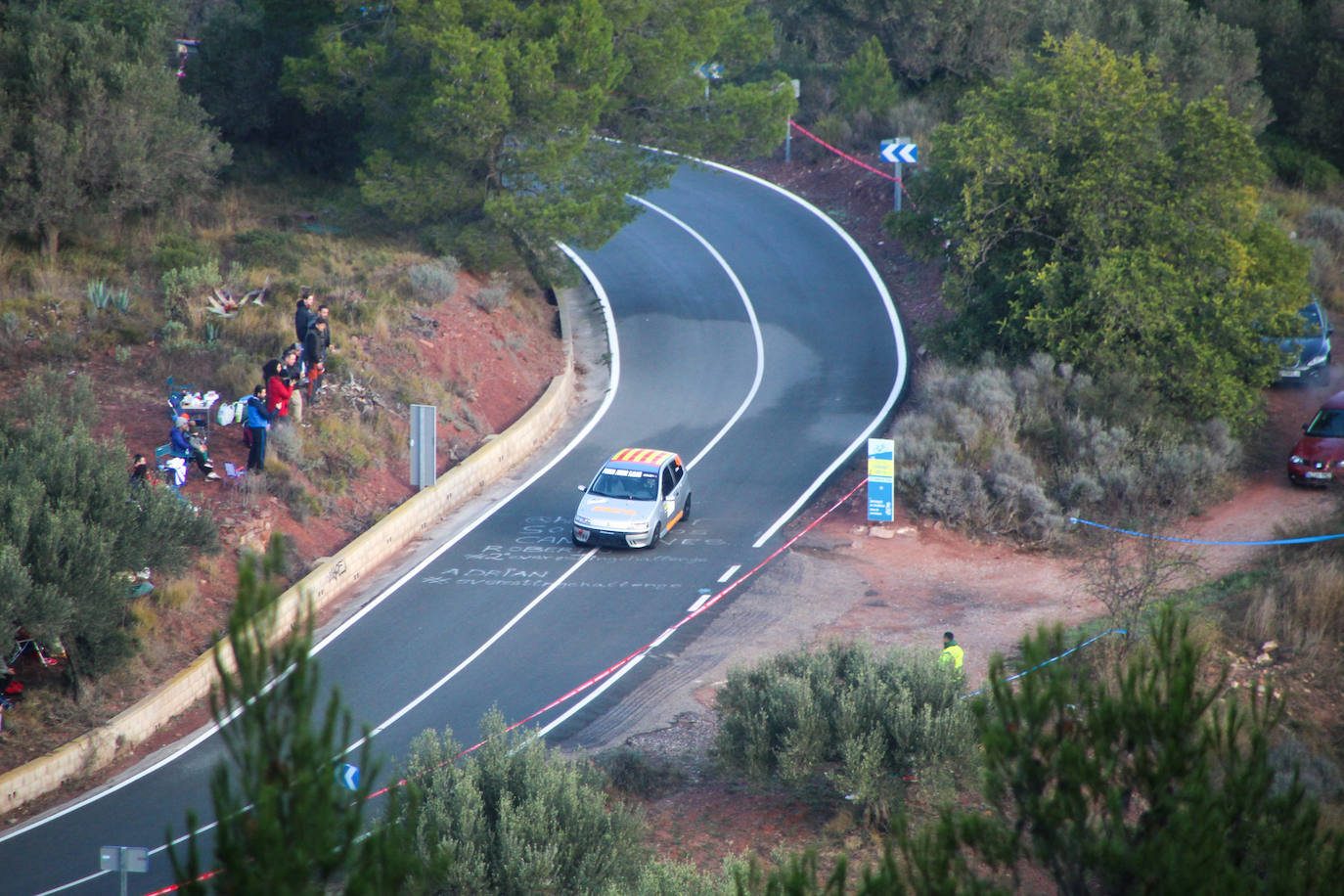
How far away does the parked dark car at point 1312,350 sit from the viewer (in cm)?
2752

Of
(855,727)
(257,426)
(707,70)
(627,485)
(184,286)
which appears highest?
(707,70)

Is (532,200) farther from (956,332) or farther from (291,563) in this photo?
(291,563)

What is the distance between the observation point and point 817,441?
26516 mm

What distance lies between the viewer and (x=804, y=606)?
63.2ft

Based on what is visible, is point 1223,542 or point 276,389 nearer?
point 1223,542

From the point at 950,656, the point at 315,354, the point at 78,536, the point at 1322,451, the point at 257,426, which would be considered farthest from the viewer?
the point at 315,354

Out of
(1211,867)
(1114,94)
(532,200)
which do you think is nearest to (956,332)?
(1114,94)

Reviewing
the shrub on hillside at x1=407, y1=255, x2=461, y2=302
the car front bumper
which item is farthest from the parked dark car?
the shrub on hillside at x1=407, y1=255, x2=461, y2=302

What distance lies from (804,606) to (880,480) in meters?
3.73

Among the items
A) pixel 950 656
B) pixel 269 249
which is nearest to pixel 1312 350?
pixel 950 656

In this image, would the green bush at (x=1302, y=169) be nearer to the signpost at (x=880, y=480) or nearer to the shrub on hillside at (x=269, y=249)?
the signpost at (x=880, y=480)

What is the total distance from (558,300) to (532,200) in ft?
13.8

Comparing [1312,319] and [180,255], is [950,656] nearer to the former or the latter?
[1312,319]

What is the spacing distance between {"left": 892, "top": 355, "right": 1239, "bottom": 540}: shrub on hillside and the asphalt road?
2.35 metres
